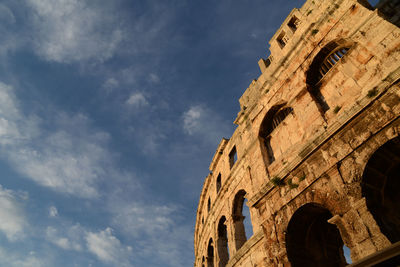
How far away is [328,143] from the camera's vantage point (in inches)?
225

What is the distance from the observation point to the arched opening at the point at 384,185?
4632 mm

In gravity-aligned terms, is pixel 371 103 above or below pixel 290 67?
below

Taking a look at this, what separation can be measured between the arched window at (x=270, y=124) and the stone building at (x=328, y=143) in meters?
0.04

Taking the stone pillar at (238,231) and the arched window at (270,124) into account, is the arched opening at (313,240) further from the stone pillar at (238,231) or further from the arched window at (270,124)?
the stone pillar at (238,231)

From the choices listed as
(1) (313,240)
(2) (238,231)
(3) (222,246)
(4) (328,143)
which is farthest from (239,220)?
(4) (328,143)

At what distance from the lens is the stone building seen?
4.75 metres

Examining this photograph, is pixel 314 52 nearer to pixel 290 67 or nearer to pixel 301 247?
pixel 290 67

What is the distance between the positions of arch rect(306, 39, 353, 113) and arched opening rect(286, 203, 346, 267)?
107 inches

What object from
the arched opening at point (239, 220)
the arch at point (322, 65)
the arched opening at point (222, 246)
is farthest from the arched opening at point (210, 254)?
the arch at point (322, 65)

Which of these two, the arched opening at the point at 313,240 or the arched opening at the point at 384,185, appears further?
the arched opening at the point at 313,240

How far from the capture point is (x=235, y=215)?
1034cm

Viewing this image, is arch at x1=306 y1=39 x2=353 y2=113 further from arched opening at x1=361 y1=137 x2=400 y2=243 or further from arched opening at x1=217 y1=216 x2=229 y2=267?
arched opening at x1=217 y1=216 x2=229 y2=267

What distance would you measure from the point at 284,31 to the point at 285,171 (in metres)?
Result: 6.20

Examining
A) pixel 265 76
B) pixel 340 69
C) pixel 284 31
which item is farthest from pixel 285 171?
pixel 284 31
